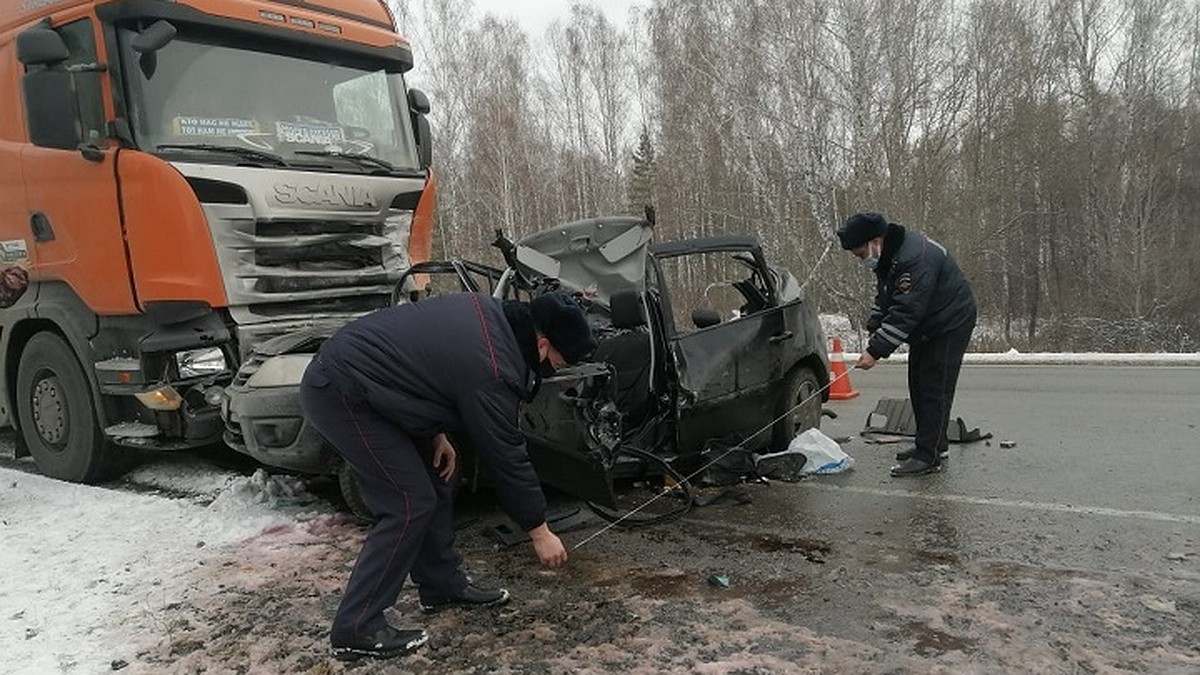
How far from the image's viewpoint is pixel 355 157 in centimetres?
615

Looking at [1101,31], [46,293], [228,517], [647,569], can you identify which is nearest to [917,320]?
[647,569]

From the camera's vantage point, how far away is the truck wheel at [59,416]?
19.2 ft

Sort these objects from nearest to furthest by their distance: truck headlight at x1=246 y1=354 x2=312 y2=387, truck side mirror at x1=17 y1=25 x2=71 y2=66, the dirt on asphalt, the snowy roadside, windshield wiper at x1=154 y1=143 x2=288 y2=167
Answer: the dirt on asphalt
truck headlight at x1=246 y1=354 x2=312 y2=387
truck side mirror at x1=17 y1=25 x2=71 y2=66
windshield wiper at x1=154 y1=143 x2=288 y2=167
the snowy roadside

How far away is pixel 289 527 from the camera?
4.84 meters

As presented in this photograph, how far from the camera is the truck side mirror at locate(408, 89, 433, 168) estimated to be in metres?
6.81

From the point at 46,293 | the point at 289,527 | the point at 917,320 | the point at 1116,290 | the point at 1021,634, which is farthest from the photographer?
the point at 1116,290

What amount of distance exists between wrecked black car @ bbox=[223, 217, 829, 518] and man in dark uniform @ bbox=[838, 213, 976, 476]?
2.28 feet

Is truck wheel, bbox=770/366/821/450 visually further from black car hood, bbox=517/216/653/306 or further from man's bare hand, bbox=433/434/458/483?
man's bare hand, bbox=433/434/458/483

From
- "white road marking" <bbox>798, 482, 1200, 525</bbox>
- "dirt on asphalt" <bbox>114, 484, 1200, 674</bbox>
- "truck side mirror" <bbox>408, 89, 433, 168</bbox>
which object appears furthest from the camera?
"truck side mirror" <bbox>408, 89, 433, 168</bbox>

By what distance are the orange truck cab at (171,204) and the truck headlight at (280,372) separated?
2.22 ft

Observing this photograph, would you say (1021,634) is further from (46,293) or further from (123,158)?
(46,293)

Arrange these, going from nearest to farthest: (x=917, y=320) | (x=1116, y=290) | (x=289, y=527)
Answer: (x=289, y=527)
(x=917, y=320)
(x=1116, y=290)

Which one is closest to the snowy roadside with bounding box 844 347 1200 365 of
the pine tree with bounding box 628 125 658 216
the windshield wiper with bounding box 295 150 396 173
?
the windshield wiper with bounding box 295 150 396 173

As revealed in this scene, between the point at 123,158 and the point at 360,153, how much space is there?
1580 mm
